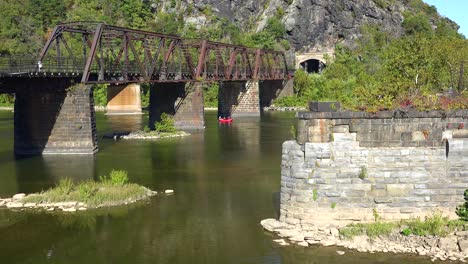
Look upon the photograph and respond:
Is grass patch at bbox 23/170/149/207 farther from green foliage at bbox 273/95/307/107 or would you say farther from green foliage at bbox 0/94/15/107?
green foliage at bbox 0/94/15/107

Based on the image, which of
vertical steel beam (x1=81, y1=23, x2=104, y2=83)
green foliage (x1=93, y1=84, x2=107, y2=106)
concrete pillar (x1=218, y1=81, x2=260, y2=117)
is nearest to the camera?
vertical steel beam (x1=81, y1=23, x2=104, y2=83)

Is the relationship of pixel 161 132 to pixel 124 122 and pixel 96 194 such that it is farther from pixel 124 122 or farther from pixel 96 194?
pixel 96 194

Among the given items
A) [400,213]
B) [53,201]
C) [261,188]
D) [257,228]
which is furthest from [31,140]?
[400,213]

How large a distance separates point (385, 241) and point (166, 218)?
10648mm

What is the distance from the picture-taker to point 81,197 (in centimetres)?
2834

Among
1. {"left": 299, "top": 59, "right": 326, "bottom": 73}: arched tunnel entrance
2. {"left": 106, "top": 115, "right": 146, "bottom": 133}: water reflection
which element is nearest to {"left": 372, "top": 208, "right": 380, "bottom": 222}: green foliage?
{"left": 106, "top": 115, "right": 146, "bottom": 133}: water reflection

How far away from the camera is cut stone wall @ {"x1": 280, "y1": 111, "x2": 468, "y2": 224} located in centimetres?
2133

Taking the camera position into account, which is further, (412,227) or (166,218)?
(166,218)

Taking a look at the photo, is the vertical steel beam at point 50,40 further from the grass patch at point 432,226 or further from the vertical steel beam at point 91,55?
the grass patch at point 432,226

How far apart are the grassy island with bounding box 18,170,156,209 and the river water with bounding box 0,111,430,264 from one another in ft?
3.38

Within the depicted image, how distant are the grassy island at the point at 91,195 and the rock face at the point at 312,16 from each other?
105 metres

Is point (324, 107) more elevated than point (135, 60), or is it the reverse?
point (135, 60)

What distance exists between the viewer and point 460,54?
6375 cm

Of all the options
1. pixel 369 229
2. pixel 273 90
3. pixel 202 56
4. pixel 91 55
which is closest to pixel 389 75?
pixel 202 56
